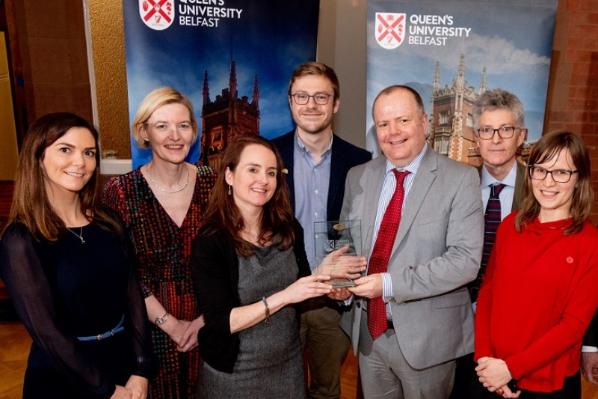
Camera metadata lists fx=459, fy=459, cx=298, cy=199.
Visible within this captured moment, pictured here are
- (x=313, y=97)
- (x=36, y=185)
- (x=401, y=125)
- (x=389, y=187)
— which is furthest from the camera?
(x=313, y=97)

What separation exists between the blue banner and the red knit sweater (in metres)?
2.44

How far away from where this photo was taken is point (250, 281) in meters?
1.88

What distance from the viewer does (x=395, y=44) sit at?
364 cm

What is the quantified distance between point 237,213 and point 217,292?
36cm

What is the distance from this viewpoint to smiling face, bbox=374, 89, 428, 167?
2.10 metres

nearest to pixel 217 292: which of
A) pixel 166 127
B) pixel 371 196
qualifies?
pixel 371 196

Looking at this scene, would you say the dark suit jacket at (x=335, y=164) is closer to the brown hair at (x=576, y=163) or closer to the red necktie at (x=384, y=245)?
the red necktie at (x=384, y=245)

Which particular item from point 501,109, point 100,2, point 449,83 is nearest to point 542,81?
point 449,83

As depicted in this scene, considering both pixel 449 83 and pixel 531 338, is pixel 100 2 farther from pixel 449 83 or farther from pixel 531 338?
pixel 531 338

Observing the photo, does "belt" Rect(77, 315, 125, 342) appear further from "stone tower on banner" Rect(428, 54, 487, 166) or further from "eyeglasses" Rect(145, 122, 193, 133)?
"stone tower on banner" Rect(428, 54, 487, 166)

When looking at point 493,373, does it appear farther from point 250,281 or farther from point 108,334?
point 108,334

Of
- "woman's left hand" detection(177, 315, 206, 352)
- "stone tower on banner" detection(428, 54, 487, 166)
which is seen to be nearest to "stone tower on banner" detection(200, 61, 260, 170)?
"stone tower on banner" detection(428, 54, 487, 166)

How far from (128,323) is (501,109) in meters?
2.14

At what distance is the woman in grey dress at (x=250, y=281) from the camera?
1828 millimetres
